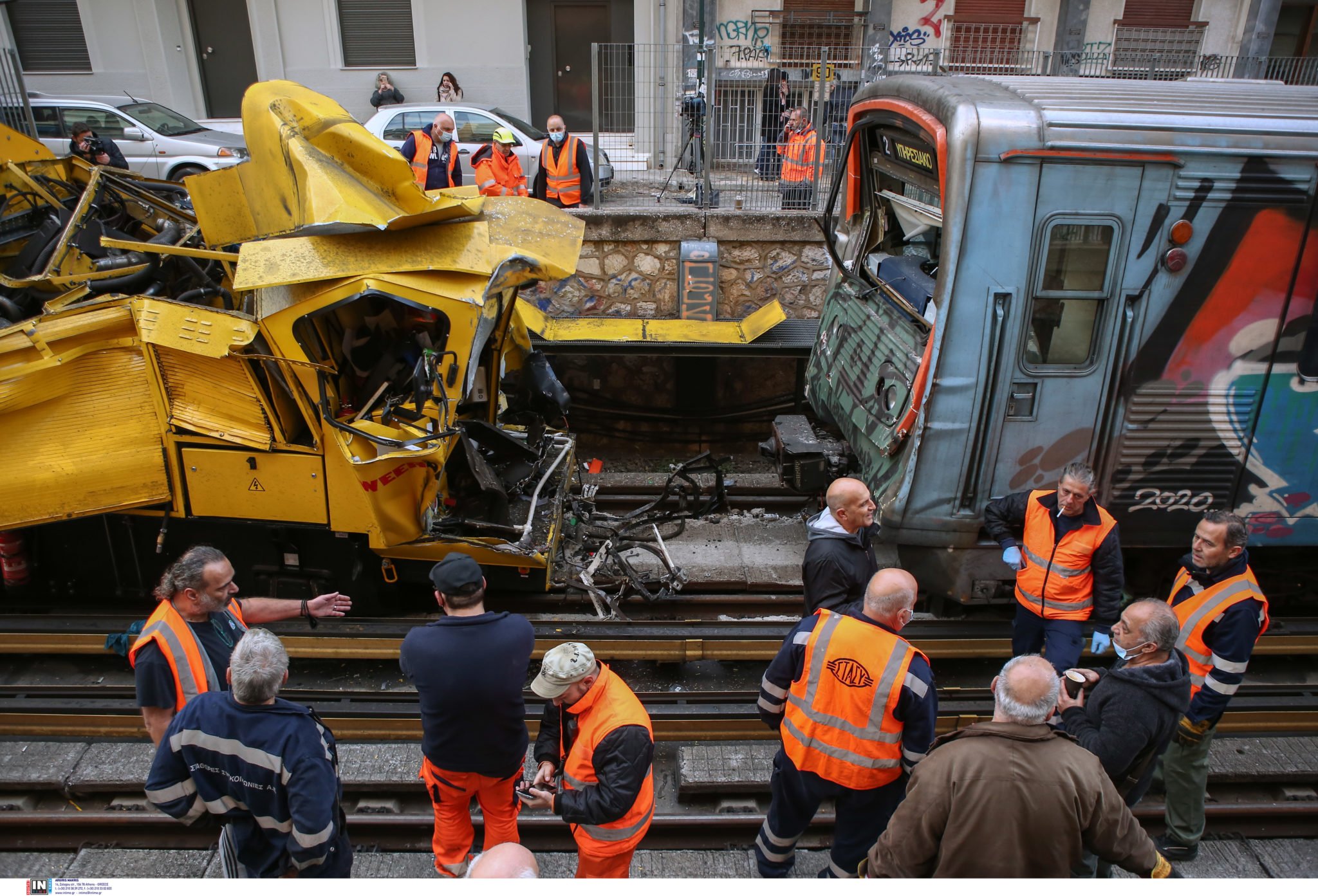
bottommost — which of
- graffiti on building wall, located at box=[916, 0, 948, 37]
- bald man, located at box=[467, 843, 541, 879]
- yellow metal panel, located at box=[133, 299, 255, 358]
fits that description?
bald man, located at box=[467, 843, 541, 879]

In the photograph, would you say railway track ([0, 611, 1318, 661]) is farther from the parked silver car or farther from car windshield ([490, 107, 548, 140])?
the parked silver car

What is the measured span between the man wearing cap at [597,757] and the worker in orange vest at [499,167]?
771cm

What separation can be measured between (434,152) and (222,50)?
36.5ft

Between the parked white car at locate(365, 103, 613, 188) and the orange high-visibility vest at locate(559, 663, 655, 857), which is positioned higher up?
the parked white car at locate(365, 103, 613, 188)

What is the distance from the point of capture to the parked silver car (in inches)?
510

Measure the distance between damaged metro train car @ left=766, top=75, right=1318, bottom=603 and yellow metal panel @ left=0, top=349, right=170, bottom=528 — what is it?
4.09 meters

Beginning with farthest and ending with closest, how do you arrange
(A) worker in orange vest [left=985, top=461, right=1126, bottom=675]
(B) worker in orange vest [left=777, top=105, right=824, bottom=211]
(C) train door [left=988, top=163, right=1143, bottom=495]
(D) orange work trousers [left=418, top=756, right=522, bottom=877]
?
(B) worker in orange vest [left=777, top=105, right=824, bottom=211] < (C) train door [left=988, top=163, right=1143, bottom=495] < (A) worker in orange vest [left=985, top=461, right=1126, bottom=675] < (D) orange work trousers [left=418, top=756, right=522, bottom=877]

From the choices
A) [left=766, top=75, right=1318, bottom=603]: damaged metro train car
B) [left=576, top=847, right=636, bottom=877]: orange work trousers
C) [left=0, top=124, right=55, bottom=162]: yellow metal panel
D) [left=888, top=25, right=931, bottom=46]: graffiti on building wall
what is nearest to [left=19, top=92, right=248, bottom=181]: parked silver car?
[left=0, top=124, right=55, bottom=162]: yellow metal panel

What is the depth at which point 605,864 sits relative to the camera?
324cm

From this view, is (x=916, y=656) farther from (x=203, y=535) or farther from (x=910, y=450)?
(x=203, y=535)

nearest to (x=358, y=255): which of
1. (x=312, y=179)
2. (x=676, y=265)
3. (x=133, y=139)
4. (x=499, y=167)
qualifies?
(x=312, y=179)

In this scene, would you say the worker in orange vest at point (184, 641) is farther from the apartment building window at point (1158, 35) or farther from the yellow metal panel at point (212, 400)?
the apartment building window at point (1158, 35)

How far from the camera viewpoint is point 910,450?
4.68m

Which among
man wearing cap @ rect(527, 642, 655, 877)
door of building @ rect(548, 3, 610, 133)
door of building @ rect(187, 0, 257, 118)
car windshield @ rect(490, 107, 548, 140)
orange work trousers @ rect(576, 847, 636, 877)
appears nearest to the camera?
man wearing cap @ rect(527, 642, 655, 877)
